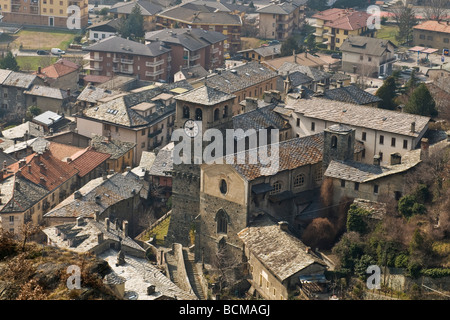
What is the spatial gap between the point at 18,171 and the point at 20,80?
1570 inches

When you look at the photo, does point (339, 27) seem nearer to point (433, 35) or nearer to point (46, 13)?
point (433, 35)

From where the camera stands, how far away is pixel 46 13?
520ft

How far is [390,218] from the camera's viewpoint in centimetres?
5822

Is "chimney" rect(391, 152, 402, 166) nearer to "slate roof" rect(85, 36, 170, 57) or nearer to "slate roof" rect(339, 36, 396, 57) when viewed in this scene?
"slate roof" rect(339, 36, 396, 57)

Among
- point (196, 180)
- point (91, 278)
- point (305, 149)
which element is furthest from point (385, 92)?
point (91, 278)

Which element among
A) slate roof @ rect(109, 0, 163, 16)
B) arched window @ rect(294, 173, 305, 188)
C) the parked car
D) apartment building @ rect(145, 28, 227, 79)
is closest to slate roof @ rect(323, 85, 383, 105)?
arched window @ rect(294, 173, 305, 188)

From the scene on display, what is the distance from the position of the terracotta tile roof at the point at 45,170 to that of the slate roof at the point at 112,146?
19.0ft

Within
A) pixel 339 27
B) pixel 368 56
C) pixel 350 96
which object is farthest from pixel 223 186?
pixel 339 27

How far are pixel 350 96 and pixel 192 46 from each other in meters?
51.2

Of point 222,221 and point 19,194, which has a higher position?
point 222,221

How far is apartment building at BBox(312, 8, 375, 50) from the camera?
13625 centimetres

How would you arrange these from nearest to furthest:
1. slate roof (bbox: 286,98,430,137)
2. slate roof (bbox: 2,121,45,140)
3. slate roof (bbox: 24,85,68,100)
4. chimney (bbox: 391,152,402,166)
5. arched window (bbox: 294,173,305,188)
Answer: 1. chimney (bbox: 391,152,402,166)
2. arched window (bbox: 294,173,305,188)
3. slate roof (bbox: 286,98,430,137)
4. slate roof (bbox: 2,121,45,140)
5. slate roof (bbox: 24,85,68,100)

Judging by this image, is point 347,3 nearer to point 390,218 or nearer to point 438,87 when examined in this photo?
point 438,87

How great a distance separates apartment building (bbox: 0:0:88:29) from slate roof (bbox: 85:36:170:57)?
31.6m
